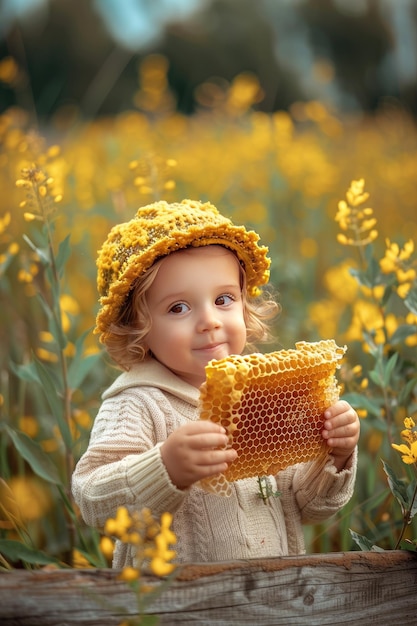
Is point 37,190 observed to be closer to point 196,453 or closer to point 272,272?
point 196,453

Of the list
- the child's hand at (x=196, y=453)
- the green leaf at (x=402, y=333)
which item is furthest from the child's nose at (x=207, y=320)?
the green leaf at (x=402, y=333)

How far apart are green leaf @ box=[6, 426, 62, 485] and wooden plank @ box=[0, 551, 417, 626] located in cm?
59

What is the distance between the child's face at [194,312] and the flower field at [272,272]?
0.29 m

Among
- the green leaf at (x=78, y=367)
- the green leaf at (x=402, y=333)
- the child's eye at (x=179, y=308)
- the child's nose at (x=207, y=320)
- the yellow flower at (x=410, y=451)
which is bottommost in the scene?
the yellow flower at (x=410, y=451)

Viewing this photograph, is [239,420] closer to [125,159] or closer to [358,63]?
[125,159]

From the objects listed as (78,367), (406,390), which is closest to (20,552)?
(78,367)

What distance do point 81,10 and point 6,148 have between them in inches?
582

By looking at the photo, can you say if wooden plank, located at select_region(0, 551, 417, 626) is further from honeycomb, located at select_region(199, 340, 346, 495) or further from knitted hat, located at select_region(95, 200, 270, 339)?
knitted hat, located at select_region(95, 200, 270, 339)

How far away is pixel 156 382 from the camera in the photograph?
4.68 feet

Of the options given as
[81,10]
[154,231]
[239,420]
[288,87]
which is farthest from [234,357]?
[81,10]

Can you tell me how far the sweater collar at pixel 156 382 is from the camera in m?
1.42

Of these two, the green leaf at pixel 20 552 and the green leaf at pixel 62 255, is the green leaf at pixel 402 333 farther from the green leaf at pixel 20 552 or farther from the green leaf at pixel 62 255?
the green leaf at pixel 20 552

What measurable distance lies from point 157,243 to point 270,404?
0.33 m

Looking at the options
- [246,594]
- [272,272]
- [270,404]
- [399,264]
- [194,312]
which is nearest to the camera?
[246,594]
